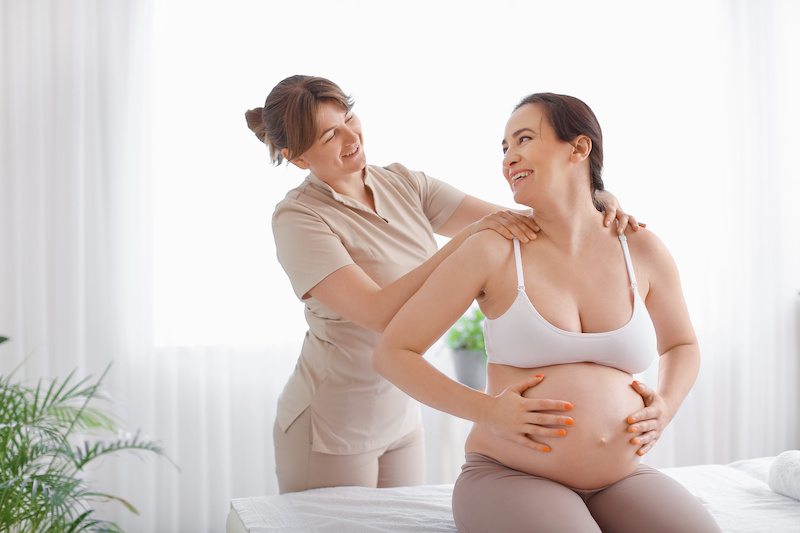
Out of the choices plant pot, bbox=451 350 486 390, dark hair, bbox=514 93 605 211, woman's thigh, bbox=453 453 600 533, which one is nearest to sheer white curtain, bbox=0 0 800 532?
plant pot, bbox=451 350 486 390

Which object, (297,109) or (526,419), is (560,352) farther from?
(297,109)

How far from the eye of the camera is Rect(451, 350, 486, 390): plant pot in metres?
2.88

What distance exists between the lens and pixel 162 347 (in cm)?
296

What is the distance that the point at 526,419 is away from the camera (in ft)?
4.00

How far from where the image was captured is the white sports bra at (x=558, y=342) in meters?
1.29

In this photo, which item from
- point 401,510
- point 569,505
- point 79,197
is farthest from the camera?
point 79,197

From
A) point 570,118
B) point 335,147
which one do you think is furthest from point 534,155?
point 335,147

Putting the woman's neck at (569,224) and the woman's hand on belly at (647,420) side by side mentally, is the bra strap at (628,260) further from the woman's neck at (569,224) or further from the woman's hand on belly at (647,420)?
the woman's hand on belly at (647,420)

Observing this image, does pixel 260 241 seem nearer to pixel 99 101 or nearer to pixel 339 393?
pixel 99 101

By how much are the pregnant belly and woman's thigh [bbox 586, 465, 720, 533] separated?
29mm

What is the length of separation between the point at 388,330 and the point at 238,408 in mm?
1867

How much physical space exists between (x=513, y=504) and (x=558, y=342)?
31cm

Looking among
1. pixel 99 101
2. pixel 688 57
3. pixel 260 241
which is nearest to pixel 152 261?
pixel 260 241

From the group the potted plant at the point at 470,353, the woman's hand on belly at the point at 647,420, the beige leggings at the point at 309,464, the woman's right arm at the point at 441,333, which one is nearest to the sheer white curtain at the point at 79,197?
the potted plant at the point at 470,353
